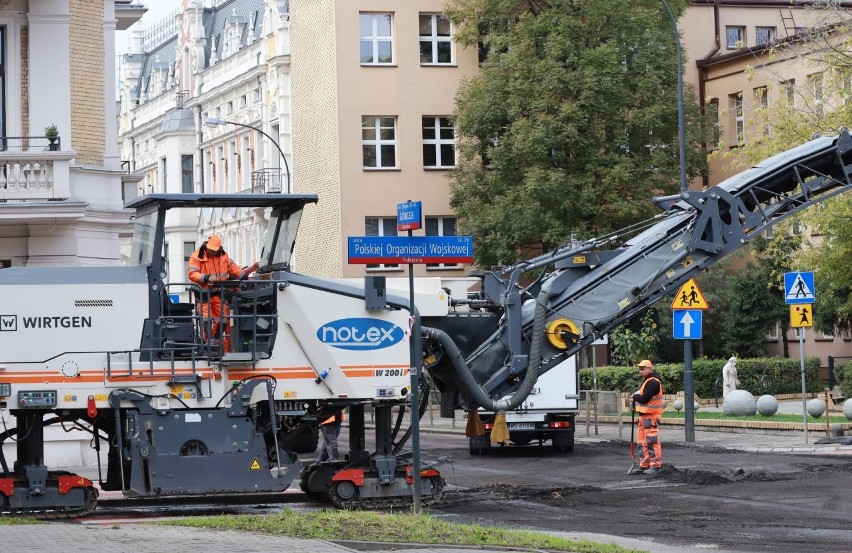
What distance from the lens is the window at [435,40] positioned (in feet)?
178

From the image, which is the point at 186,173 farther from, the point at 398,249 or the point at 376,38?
the point at 398,249

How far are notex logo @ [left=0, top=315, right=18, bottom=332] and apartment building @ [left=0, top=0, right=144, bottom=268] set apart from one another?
822 cm

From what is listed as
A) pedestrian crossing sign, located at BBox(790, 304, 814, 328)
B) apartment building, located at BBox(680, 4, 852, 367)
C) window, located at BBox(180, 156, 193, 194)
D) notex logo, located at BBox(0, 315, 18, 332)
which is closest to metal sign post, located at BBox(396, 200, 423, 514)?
notex logo, located at BBox(0, 315, 18, 332)

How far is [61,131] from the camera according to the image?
26.5 m

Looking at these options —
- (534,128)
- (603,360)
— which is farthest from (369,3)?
(603,360)

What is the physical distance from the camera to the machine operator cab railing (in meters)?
17.3

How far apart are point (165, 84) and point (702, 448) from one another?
57620 mm

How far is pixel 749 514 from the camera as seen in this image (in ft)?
54.7

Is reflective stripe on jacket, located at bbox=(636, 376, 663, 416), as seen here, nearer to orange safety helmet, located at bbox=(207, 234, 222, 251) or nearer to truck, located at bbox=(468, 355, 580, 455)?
truck, located at bbox=(468, 355, 580, 455)

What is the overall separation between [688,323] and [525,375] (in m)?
10.7

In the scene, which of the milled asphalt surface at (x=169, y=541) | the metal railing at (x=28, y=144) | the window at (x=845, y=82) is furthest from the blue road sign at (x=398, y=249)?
the window at (x=845, y=82)

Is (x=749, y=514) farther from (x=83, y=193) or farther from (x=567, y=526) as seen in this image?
(x=83, y=193)

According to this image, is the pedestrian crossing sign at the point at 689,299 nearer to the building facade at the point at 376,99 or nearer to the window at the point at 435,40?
the building facade at the point at 376,99

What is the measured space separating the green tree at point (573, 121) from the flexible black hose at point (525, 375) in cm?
2903
